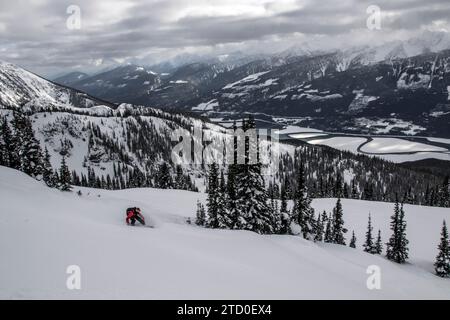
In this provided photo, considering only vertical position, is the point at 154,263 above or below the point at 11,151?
below

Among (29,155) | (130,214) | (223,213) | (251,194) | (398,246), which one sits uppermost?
(29,155)

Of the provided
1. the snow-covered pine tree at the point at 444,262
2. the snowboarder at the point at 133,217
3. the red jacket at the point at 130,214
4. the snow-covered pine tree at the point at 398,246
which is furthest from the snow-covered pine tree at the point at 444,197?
the red jacket at the point at 130,214

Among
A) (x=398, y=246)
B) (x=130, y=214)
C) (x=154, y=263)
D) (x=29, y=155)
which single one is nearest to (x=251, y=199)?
(x=130, y=214)

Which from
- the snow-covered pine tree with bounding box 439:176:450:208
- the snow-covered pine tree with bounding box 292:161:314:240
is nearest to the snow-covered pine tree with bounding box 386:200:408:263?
the snow-covered pine tree with bounding box 292:161:314:240

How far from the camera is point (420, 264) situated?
66.1m

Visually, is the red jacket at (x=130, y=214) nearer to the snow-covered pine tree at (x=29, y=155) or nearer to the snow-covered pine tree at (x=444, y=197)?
the snow-covered pine tree at (x=29, y=155)

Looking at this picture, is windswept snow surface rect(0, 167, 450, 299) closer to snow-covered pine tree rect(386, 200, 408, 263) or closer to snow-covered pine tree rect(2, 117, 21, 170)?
snow-covered pine tree rect(386, 200, 408, 263)

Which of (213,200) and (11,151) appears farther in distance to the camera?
(11,151)

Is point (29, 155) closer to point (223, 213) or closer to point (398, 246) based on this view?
point (223, 213)

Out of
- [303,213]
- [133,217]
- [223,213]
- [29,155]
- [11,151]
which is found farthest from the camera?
[11,151]

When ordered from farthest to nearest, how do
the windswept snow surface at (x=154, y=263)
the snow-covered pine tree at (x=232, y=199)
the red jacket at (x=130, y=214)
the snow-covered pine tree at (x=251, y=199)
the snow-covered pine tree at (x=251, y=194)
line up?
the snow-covered pine tree at (x=232, y=199) < the snow-covered pine tree at (x=251, y=199) < the snow-covered pine tree at (x=251, y=194) < the red jacket at (x=130, y=214) < the windswept snow surface at (x=154, y=263)

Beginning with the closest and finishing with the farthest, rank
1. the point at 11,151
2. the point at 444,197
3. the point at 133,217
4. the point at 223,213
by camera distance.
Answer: the point at 133,217, the point at 223,213, the point at 11,151, the point at 444,197
